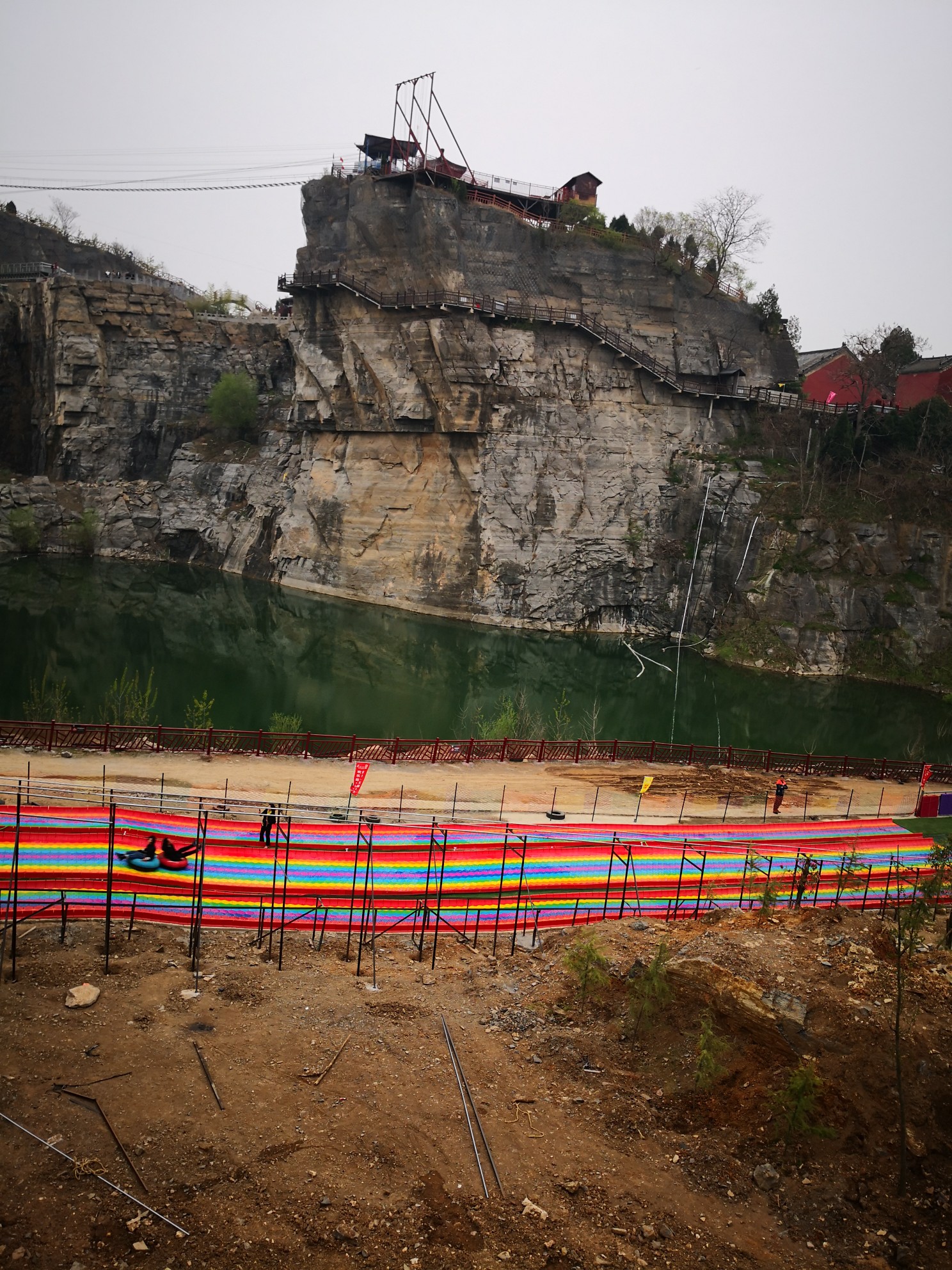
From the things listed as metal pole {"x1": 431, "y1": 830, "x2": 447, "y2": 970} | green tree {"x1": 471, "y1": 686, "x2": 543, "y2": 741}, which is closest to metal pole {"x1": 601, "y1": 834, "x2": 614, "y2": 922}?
metal pole {"x1": 431, "y1": 830, "x2": 447, "y2": 970}

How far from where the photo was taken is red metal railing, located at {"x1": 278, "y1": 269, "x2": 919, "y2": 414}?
58.6 metres

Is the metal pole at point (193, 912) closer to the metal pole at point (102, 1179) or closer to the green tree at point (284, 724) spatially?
the metal pole at point (102, 1179)

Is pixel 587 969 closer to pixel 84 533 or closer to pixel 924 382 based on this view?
pixel 924 382

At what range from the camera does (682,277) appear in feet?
208

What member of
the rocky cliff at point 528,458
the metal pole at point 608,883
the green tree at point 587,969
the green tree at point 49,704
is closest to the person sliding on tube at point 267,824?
the green tree at point 587,969

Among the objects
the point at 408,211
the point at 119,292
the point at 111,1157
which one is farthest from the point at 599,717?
the point at 119,292

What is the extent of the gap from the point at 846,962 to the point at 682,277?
59.6m

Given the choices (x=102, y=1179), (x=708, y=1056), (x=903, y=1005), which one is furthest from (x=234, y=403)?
(x=102, y=1179)

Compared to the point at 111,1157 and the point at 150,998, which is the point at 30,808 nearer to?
the point at 150,998

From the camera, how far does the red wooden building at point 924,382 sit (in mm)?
61125

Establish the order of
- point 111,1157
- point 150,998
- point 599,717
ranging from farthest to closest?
point 599,717 → point 150,998 → point 111,1157

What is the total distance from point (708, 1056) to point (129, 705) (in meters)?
26.0

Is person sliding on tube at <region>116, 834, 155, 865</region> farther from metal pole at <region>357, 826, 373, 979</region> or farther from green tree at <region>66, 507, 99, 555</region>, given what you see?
green tree at <region>66, 507, 99, 555</region>

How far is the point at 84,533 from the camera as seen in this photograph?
6956 cm
